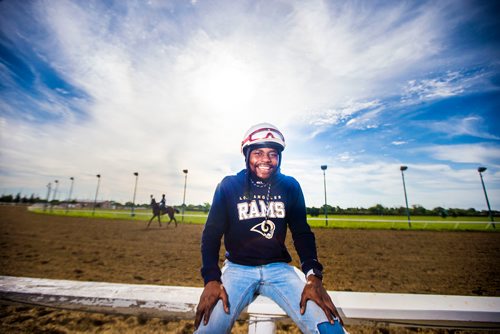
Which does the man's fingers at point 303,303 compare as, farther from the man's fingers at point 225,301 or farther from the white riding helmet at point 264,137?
the white riding helmet at point 264,137

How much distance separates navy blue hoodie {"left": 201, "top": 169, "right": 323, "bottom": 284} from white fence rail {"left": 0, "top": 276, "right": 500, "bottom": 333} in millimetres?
423

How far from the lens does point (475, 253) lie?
32.1 feet

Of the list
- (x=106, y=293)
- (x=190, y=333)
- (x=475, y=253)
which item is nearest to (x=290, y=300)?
(x=106, y=293)

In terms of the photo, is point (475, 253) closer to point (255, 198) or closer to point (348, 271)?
point (348, 271)

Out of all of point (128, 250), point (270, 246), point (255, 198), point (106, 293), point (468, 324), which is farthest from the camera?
point (128, 250)

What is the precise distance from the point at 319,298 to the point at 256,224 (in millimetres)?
910

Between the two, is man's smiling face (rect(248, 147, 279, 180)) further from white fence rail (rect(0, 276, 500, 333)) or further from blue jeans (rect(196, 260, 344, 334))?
white fence rail (rect(0, 276, 500, 333))

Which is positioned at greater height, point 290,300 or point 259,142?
point 259,142

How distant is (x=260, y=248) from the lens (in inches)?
86.3

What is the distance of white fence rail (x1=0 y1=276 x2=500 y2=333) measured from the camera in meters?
1.48

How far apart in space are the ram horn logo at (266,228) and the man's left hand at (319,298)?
63 cm

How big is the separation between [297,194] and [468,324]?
1.66 metres

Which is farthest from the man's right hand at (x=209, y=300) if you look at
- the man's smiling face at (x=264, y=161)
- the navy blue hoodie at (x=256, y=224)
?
the man's smiling face at (x=264, y=161)

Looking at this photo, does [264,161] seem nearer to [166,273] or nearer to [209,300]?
[209,300]
